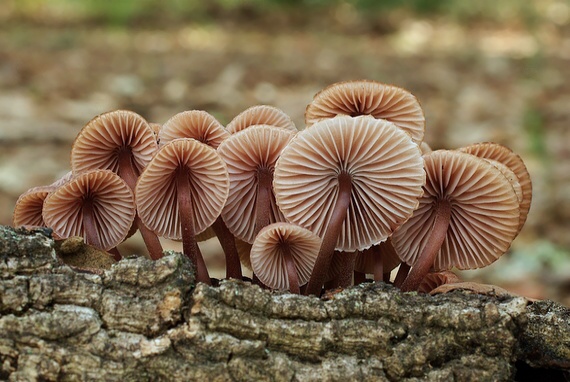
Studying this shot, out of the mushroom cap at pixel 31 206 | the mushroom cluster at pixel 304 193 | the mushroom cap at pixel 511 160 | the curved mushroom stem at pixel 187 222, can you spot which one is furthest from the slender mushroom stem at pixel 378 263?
A: the mushroom cap at pixel 31 206

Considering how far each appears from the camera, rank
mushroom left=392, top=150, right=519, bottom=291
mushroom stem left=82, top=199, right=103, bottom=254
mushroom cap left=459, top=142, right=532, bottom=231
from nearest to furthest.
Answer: mushroom left=392, top=150, right=519, bottom=291
mushroom stem left=82, top=199, right=103, bottom=254
mushroom cap left=459, top=142, right=532, bottom=231

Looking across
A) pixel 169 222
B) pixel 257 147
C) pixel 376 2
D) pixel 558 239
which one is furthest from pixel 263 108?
pixel 376 2

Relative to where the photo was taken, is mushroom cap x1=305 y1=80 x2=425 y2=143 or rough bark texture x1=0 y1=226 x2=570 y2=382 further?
mushroom cap x1=305 y1=80 x2=425 y2=143

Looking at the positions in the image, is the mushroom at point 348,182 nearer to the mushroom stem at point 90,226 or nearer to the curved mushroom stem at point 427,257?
the curved mushroom stem at point 427,257

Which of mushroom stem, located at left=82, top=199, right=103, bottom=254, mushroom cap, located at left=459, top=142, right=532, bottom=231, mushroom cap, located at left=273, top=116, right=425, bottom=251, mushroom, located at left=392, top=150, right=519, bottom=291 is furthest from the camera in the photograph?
mushroom cap, located at left=459, top=142, right=532, bottom=231

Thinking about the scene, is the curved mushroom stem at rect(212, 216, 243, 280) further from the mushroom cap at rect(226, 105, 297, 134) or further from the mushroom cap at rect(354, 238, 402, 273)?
the mushroom cap at rect(354, 238, 402, 273)

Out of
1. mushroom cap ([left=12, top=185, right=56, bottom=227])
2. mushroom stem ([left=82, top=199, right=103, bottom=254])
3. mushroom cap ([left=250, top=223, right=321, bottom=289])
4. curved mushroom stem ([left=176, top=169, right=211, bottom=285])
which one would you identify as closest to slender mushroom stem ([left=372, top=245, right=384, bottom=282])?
mushroom cap ([left=250, top=223, right=321, bottom=289])

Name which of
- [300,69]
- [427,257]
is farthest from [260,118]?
[300,69]
